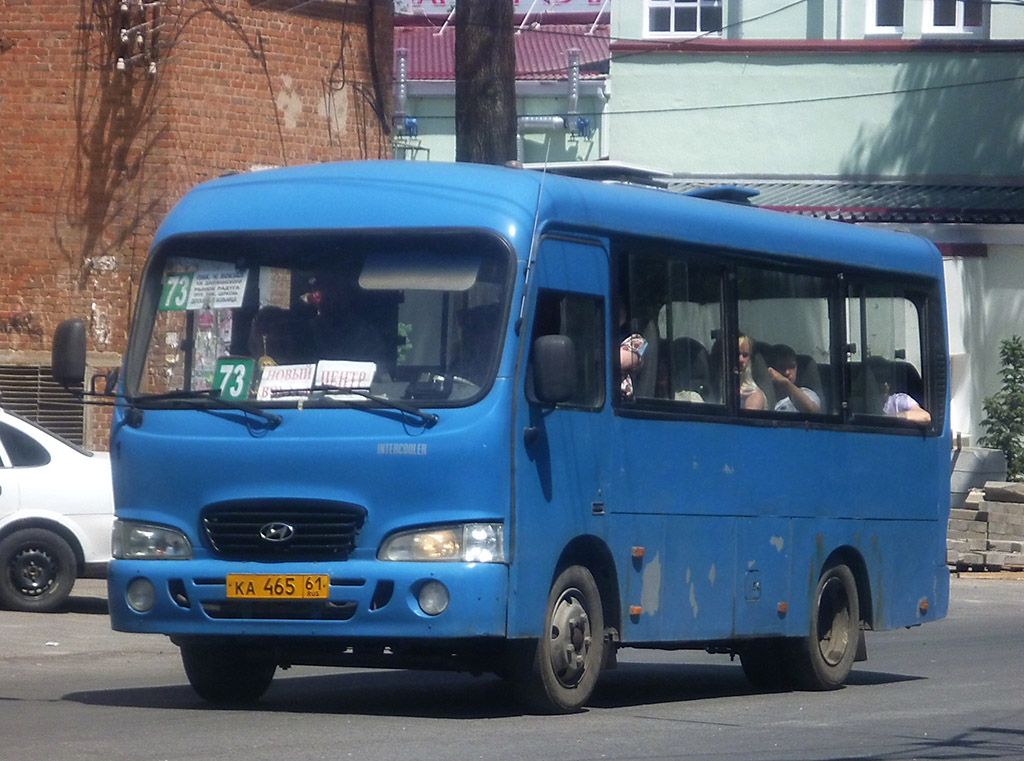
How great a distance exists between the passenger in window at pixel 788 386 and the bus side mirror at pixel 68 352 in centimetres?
406

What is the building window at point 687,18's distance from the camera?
112ft

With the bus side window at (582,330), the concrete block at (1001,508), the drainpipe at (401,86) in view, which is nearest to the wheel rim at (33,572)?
the bus side window at (582,330)

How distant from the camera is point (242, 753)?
8211mm

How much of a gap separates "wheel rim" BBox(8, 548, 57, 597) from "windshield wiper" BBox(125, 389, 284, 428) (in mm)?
6217

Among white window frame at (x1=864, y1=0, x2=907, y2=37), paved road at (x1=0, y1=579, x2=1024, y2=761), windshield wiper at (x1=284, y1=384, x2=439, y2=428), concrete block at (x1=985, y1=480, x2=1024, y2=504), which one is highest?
white window frame at (x1=864, y1=0, x2=907, y2=37)

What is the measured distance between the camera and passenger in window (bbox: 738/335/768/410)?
11.3m

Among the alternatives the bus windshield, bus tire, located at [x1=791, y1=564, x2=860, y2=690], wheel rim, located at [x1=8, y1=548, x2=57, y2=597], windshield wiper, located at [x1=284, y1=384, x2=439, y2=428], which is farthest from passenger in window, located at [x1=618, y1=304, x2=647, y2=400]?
wheel rim, located at [x1=8, y1=548, x2=57, y2=597]

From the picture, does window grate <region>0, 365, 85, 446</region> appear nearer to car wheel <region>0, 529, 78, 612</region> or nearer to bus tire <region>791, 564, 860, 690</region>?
car wheel <region>0, 529, 78, 612</region>

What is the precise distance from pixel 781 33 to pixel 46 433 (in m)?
20.2

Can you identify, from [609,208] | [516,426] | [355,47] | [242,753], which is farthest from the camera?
[355,47]

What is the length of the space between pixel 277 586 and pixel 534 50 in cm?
4303

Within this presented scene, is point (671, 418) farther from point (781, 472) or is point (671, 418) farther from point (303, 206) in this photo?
point (303, 206)

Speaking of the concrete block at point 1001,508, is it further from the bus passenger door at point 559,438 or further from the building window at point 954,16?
the bus passenger door at point 559,438

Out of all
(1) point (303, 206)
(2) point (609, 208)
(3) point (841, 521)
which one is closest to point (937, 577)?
(3) point (841, 521)
